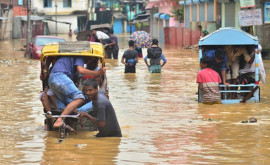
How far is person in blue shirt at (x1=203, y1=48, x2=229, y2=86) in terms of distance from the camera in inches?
558

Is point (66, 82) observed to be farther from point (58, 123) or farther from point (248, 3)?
point (248, 3)

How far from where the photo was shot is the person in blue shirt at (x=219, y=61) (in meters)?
14.2

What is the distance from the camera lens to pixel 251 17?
16391 mm

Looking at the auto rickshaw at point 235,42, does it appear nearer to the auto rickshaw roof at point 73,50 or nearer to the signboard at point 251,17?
the signboard at point 251,17

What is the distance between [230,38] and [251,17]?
7.58ft

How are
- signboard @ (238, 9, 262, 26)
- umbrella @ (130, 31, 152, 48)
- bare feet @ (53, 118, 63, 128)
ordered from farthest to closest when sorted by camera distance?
umbrella @ (130, 31, 152, 48), signboard @ (238, 9, 262, 26), bare feet @ (53, 118, 63, 128)

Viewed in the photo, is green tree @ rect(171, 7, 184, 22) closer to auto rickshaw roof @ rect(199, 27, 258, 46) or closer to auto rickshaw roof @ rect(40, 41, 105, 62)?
auto rickshaw roof @ rect(199, 27, 258, 46)

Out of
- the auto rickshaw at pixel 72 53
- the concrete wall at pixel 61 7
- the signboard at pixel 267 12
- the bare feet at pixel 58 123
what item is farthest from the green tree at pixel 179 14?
the bare feet at pixel 58 123

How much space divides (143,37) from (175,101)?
939 cm

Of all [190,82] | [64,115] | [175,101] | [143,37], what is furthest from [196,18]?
[64,115]

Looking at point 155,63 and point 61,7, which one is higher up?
point 61,7

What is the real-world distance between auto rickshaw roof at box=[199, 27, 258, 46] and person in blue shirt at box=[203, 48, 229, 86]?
0.22 m

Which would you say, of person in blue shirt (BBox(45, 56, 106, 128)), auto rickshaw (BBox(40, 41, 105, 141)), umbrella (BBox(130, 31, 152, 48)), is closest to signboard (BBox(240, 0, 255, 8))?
auto rickshaw (BBox(40, 41, 105, 141))

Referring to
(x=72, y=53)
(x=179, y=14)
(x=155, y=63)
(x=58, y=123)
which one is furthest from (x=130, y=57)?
(x=179, y=14)
